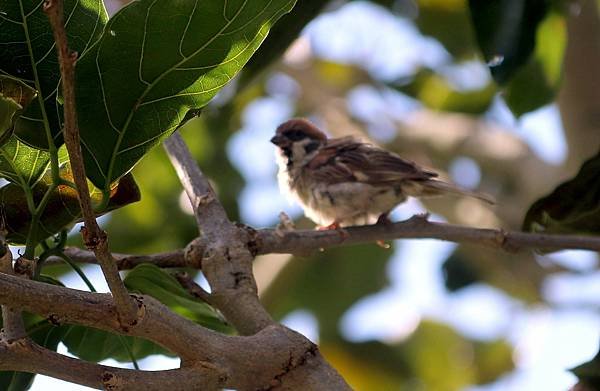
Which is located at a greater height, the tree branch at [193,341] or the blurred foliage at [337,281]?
the blurred foliage at [337,281]

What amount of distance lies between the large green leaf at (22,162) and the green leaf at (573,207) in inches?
53.5

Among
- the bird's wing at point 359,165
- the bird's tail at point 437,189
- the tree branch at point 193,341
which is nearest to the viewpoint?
the tree branch at point 193,341

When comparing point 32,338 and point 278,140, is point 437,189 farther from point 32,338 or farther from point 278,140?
point 32,338

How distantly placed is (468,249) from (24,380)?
14.1 ft

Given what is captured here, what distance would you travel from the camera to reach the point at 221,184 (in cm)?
515

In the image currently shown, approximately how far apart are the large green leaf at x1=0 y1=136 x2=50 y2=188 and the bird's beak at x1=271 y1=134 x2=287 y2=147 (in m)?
3.32

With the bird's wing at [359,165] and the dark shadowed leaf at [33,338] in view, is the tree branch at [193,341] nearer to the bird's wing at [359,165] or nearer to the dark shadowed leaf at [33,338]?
the dark shadowed leaf at [33,338]

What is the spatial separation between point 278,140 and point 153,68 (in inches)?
137

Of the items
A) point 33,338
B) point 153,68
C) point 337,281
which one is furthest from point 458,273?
point 153,68

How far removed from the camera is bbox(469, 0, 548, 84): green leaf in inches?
101

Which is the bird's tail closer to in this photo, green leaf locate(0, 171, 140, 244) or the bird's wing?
the bird's wing

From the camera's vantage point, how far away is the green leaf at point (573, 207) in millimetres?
2461

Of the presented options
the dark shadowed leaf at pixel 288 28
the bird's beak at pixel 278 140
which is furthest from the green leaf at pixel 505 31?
the bird's beak at pixel 278 140

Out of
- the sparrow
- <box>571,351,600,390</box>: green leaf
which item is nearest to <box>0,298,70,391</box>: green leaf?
<box>571,351,600,390</box>: green leaf
